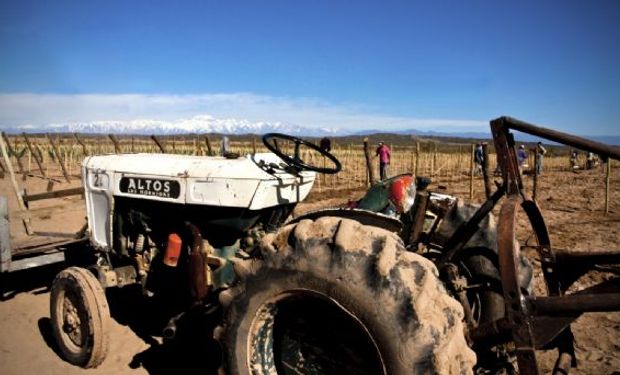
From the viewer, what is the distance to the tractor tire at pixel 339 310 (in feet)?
5.49

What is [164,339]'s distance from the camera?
357cm

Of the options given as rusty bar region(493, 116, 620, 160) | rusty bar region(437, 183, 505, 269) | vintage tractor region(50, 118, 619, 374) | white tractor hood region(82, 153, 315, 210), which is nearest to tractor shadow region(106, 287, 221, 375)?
vintage tractor region(50, 118, 619, 374)

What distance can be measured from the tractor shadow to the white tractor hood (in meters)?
0.90

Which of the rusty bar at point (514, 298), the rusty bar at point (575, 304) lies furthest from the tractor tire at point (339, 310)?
the rusty bar at point (575, 304)

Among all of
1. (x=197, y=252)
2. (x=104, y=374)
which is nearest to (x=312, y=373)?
(x=197, y=252)

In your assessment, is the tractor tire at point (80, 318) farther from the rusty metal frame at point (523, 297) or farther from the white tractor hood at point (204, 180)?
the rusty metal frame at point (523, 297)

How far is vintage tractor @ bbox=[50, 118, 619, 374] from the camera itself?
1.75m

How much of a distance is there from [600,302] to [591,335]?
2.52 m

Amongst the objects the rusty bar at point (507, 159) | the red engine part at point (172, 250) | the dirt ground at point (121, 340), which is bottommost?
the dirt ground at point (121, 340)

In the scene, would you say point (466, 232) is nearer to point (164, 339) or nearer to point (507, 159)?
point (507, 159)

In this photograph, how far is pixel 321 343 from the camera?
217cm

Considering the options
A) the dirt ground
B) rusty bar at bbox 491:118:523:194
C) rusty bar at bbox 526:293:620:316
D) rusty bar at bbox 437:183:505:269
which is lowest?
the dirt ground

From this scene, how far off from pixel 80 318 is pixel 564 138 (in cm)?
348

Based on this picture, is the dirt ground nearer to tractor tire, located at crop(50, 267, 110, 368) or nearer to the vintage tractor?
tractor tire, located at crop(50, 267, 110, 368)
